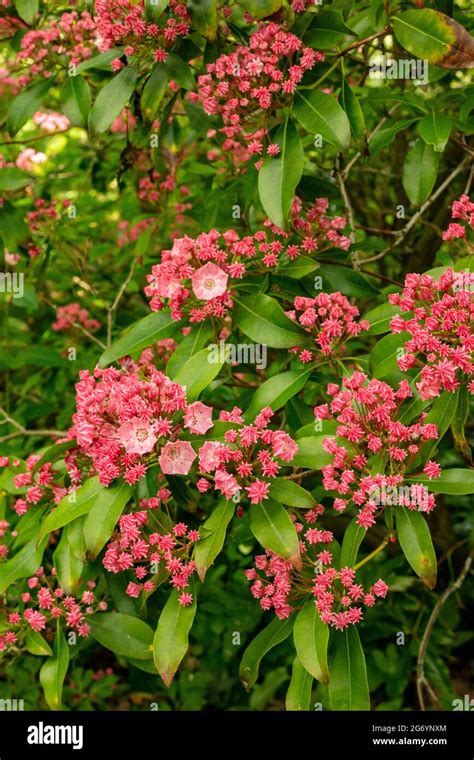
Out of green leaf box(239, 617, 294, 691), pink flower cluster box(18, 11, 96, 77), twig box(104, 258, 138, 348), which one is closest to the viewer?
green leaf box(239, 617, 294, 691)

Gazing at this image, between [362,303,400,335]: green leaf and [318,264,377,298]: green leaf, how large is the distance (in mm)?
180

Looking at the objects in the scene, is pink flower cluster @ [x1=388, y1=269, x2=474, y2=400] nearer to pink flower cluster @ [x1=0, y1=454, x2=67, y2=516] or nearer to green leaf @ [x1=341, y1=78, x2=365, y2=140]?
green leaf @ [x1=341, y1=78, x2=365, y2=140]

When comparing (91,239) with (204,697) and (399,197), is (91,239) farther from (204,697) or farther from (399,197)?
(204,697)

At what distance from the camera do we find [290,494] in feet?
6.32

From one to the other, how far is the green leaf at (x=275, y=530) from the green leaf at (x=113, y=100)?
122 cm

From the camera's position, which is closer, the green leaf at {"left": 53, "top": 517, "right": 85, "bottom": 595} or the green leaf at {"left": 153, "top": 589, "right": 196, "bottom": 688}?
the green leaf at {"left": 153, "top": 589, "right": 196, "bottom": 688}

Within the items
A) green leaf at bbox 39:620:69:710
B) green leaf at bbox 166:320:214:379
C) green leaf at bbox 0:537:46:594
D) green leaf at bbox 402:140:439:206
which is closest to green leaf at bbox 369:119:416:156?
green leaf at bbox 402:140:439:206

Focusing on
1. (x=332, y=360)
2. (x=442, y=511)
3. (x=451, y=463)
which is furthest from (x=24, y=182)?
(x=451, y=463)

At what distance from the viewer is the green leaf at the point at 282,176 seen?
2168 mm

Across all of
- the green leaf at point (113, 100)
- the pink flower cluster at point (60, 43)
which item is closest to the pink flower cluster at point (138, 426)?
the green leaf at point (113, 100)

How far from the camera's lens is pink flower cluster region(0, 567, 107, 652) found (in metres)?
2.26

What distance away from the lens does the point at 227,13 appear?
92.7 inches

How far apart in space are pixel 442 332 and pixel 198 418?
0.58 metres
